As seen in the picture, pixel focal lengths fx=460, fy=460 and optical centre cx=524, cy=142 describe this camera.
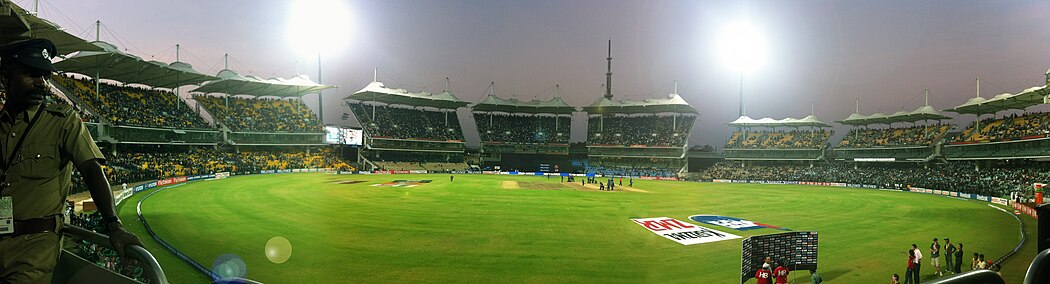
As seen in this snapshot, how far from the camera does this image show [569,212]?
25.8 m

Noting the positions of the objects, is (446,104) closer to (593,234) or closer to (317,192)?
(317,192)

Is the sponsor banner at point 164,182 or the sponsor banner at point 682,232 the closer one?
the sponsor banner at point 682,232

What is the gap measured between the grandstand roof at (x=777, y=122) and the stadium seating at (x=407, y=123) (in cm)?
5298

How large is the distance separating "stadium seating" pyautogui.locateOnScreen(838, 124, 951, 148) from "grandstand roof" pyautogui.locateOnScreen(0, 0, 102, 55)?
8350cm

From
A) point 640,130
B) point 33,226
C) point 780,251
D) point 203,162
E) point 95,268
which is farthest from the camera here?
point 640,130

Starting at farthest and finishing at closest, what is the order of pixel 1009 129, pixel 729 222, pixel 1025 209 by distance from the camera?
1. pixel 1009 129
2. pixel 1025 209
3. pixel 729 222

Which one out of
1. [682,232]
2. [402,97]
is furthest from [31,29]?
[402,97]

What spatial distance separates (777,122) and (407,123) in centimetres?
6775

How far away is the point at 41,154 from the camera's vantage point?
307 centimetres

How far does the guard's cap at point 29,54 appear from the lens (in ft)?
9.95

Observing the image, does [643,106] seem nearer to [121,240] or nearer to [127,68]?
[127,68]

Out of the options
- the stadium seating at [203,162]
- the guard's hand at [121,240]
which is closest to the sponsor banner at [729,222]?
the guard's hand at [121,240]

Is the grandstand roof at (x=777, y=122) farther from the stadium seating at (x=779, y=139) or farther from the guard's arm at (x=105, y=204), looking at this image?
the guard's arm at (x=105, y=204)

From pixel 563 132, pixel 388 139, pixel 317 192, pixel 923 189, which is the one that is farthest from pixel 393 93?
pixel 923 189
